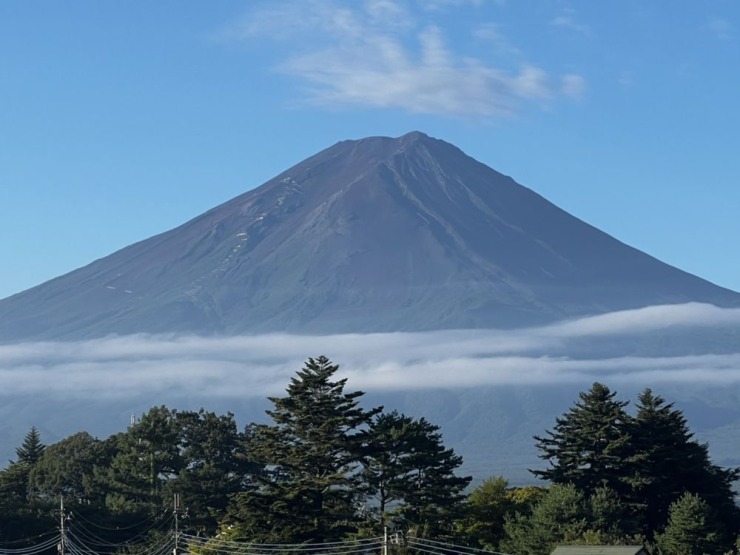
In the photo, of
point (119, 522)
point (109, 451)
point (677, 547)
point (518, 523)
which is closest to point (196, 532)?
point (119, 522)

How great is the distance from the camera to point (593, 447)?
238ft

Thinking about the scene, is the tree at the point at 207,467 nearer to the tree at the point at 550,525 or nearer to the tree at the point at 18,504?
the tree at the point at 18,504

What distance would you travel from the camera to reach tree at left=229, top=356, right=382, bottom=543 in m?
64.6

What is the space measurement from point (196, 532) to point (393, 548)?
72.2 ft

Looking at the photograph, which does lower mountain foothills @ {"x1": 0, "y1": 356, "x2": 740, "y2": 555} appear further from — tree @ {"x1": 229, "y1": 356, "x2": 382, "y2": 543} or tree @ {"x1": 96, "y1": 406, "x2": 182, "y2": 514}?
tree @ {"x1": 96, "y1": 406, "x2": 182, "y2": 514}

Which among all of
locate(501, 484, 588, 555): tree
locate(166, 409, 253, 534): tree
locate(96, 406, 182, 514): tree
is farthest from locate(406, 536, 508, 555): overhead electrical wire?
locate(96, 406, 182, 514): tree

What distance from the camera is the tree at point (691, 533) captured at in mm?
64250

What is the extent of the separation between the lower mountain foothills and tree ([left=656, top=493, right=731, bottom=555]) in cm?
6

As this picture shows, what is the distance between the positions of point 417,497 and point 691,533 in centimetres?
1098

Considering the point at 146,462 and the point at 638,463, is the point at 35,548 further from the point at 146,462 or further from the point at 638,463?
the point at 638,463

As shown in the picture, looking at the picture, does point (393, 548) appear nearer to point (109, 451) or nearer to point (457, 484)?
point (457, 484)

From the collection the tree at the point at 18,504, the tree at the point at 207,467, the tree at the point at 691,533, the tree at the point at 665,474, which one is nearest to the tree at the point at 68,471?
the tree at the point at 18,504

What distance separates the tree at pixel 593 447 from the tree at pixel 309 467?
30.1 feet

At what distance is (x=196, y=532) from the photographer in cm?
8012
